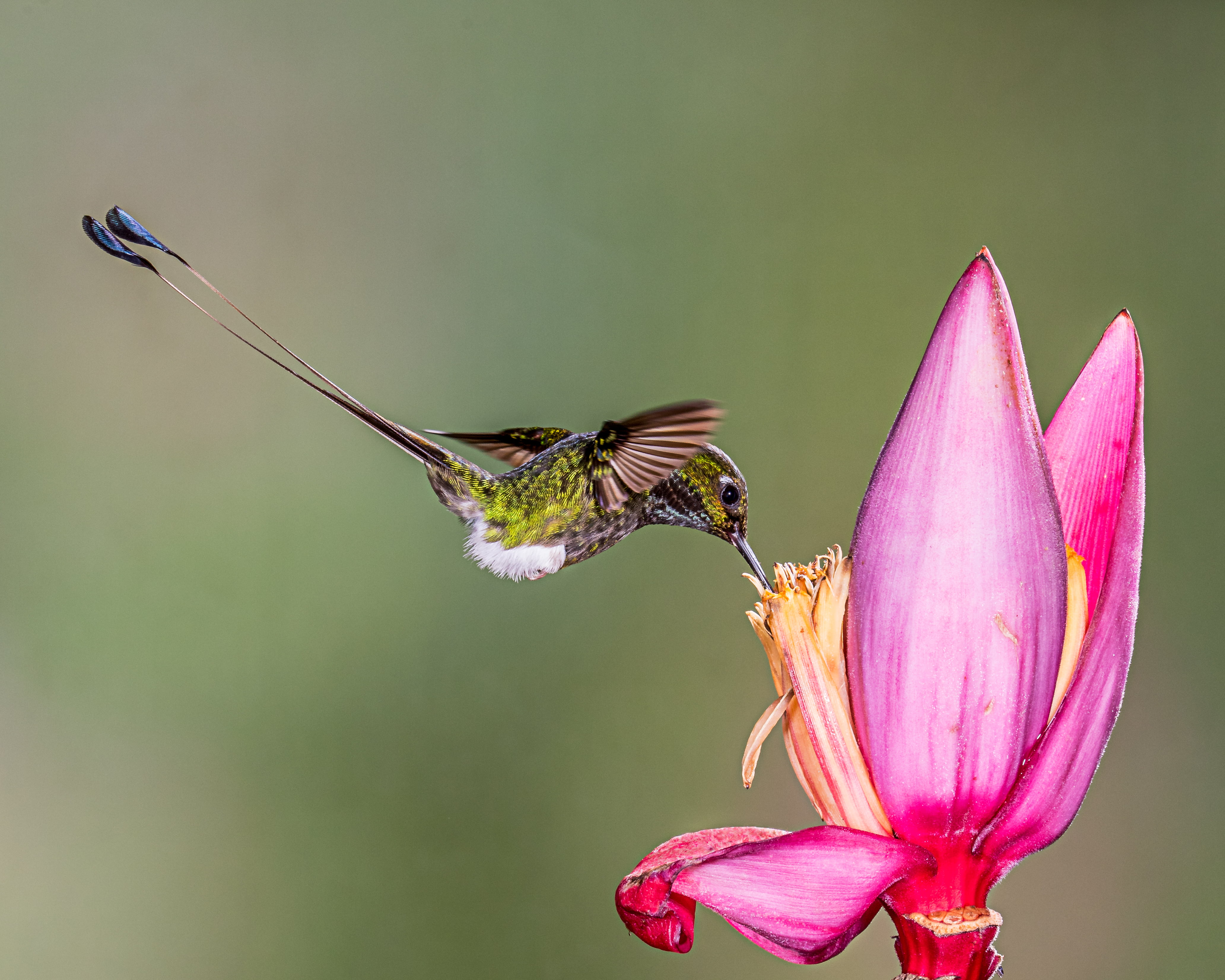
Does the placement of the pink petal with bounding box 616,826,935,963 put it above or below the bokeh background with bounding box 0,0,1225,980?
below

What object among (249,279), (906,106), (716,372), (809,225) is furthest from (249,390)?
(906,106)

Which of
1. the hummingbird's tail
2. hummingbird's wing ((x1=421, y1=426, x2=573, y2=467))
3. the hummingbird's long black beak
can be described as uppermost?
hummingbird's wing ((x1=421, y1=426, x2=573, y2=467))

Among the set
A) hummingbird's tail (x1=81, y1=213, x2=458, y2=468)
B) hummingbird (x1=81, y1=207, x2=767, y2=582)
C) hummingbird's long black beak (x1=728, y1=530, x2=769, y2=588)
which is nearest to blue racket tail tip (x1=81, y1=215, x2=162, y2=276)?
hummingbird's tail (x1=81, y1=213, x2=458, y2=468)

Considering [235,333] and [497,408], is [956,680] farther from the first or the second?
[497,408]

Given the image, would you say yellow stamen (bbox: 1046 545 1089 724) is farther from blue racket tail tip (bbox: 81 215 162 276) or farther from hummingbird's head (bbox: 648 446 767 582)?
blue racket tail tip (bbox: 81 215 162 276)

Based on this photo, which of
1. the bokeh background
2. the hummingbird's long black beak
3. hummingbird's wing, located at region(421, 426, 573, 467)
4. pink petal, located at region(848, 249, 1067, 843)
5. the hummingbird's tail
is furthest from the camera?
the bokeh background

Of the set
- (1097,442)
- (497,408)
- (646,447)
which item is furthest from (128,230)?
(497,408)

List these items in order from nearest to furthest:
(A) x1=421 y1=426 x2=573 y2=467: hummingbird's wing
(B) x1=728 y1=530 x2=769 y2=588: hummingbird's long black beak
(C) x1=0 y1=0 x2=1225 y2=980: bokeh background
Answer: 1. (B) x1=728 y1=530 x2=769 y2=588: hummingbird's long black beak
2. (A) x1=421 y1=426 x2=573 y2=467: hummingbird's wing
3. (C) x1=0 y1=0 x2=1225 y2=980: bokeh background

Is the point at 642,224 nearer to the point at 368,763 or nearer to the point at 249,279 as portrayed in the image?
the point at 249,279
